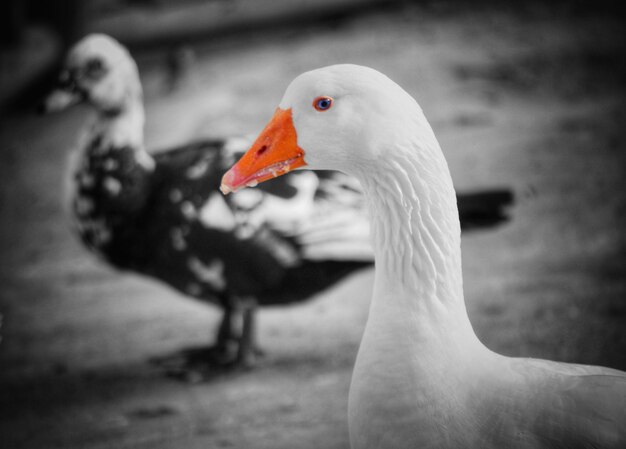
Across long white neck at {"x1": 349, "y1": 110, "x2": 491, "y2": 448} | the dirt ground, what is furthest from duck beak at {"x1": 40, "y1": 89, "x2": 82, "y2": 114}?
long white neck at {"x1": 349, "y1": 110, "x2": 491, "y2": 448}

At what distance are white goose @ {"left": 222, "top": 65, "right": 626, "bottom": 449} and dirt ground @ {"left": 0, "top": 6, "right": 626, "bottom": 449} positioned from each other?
1.14 meters

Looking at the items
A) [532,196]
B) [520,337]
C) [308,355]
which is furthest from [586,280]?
[308,355]

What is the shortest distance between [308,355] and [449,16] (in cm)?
444

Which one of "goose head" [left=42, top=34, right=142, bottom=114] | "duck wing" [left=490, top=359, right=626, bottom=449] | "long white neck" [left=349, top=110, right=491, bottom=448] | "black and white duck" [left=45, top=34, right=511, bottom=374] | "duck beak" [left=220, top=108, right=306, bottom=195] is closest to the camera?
"duck wing" [left=490, top=359, right=626, bottom=449]

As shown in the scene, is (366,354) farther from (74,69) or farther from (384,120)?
(74,69)

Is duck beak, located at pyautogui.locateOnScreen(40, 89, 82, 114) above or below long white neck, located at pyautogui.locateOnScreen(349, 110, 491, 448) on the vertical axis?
above

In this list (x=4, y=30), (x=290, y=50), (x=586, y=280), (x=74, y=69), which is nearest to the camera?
(x=74, y=69)

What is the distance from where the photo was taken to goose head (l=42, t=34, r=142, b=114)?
3.24 m

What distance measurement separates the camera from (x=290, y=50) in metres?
6.55

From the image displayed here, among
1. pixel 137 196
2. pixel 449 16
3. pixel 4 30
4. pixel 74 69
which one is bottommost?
pixel 137 196

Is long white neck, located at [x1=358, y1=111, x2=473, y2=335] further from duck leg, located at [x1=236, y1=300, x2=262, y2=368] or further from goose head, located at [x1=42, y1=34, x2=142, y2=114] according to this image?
goose head, located at [x1=42, y1=34, x2=142, y2=114]

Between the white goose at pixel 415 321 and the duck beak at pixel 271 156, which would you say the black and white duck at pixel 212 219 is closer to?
the duck beak at pixel 271 156

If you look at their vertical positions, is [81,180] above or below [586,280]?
above

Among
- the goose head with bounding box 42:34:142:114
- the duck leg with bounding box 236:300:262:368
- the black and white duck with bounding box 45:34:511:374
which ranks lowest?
the duck leg with bounding box 236:300:262:368
